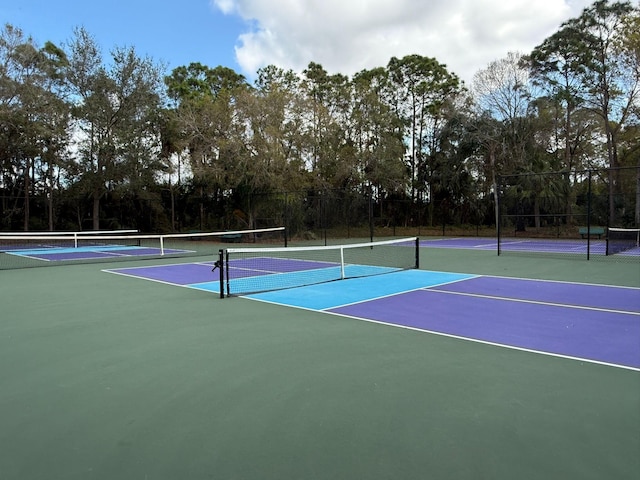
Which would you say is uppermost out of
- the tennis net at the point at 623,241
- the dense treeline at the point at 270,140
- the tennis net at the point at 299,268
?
the dense treeline at the point at 270,140

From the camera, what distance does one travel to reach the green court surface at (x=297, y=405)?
2352 millimetres

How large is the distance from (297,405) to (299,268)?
8207 mm

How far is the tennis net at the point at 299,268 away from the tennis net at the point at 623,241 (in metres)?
7.30

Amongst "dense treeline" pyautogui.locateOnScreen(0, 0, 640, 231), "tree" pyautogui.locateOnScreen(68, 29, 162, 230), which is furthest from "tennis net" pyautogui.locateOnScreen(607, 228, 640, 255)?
"tree" pyautogui.locateOnScreen(68, 29, 162, 230)

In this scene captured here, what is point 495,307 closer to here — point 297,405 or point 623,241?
point 297,405

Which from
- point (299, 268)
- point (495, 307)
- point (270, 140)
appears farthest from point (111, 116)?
point (495, 307)

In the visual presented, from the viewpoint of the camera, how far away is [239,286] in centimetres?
833

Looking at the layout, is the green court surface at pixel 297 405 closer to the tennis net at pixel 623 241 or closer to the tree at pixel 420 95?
the tennis net at pixel 623 241

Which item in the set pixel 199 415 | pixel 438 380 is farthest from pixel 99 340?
pixel 438 380

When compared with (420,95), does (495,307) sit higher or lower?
lower

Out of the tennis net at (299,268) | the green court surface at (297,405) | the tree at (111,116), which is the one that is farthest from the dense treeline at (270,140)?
the green court surface at (297,405)

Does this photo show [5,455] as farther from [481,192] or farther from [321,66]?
[321,66]

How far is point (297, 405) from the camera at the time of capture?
10.1ft

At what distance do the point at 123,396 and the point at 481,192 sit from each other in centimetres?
2782
